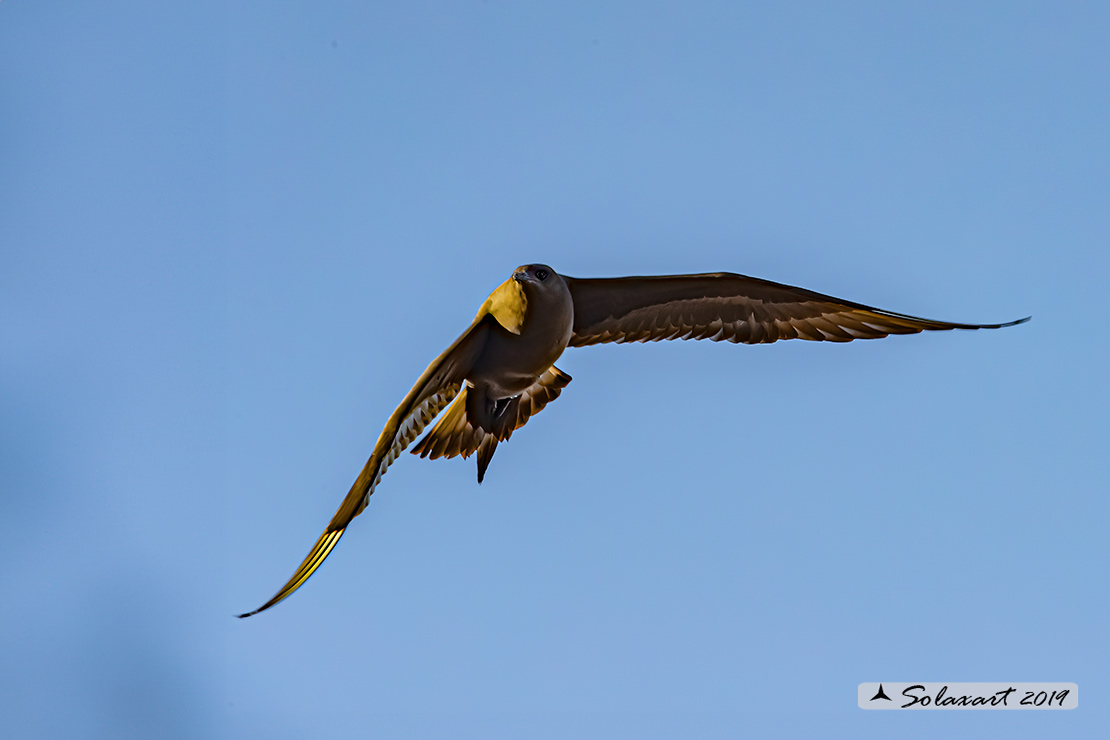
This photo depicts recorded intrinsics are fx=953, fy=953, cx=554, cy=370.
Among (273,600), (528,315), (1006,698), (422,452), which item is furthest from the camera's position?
(1006,698)

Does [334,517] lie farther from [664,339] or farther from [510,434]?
[664,339]

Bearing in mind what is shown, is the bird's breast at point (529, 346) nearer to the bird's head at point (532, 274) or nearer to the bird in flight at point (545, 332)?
the bird in flight at point (545, 332)

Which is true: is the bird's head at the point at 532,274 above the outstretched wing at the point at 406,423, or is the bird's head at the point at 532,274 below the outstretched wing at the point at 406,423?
above

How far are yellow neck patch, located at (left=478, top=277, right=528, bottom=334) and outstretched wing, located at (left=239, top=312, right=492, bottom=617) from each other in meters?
0.13

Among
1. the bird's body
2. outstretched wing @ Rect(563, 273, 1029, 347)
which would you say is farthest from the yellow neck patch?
outstretched wing @ Rect(563, 273, 1029, 347)

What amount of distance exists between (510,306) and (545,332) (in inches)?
14.2

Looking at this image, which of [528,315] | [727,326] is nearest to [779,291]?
[727,326]

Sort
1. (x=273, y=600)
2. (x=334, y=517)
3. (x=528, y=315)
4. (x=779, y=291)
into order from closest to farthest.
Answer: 1. (x=273, y=600)
2. (x=334, y=517)
3. (x=528, y=315)
4. (x=779, y=291)

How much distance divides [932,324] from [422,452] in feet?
14.9

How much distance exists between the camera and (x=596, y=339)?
9.20 m

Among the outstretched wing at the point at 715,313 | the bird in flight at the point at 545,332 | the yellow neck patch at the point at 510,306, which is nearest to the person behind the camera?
the bird in flight at the point at 545,332

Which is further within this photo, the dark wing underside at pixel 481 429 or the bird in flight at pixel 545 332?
the dark wing underside at pixel 481 429

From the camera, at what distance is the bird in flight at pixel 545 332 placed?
7.38 metres

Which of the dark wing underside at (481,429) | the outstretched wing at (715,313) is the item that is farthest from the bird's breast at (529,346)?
the outstretched wing at (715,313)
